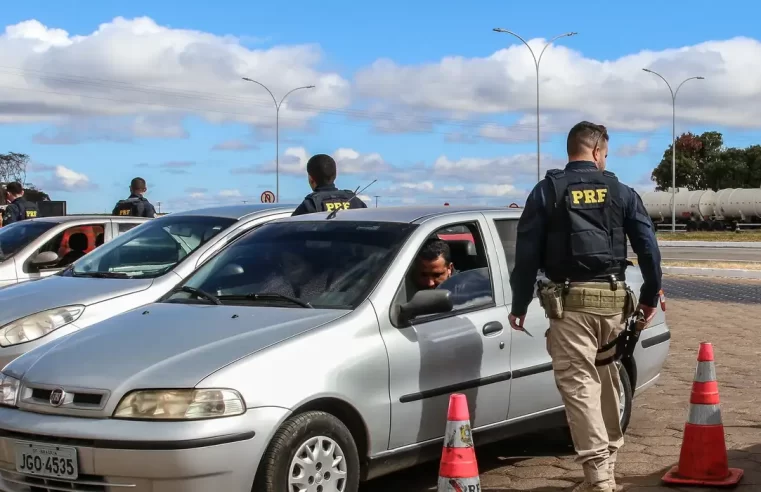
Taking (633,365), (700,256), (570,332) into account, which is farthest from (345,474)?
(700,256)

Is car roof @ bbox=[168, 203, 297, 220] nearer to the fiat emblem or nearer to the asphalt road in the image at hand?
the fiat emblem

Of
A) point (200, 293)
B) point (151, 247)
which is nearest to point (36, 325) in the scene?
point (151, 247)

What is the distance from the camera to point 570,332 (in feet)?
16.1

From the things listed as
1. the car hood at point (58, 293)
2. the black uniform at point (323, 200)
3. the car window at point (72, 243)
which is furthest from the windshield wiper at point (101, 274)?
the car window at point (72, 243)

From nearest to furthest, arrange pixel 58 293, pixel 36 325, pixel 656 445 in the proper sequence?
1. pixel 656 445
2. pixel 36 325
3. pixel 58 293

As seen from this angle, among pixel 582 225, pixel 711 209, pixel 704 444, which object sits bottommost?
pixel 711 209

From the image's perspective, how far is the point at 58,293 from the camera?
6.92 meters

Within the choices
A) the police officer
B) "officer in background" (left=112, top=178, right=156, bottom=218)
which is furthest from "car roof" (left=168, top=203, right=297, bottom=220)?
the police officer

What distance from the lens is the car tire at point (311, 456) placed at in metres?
4.17

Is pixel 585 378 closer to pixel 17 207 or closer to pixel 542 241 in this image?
pixel 542 241

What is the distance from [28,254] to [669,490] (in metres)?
6.35

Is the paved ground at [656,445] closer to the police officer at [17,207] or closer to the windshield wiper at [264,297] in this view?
the windshield wiper at [264,297]

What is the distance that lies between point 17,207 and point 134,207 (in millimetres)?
2530

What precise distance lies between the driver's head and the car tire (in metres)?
1.06
